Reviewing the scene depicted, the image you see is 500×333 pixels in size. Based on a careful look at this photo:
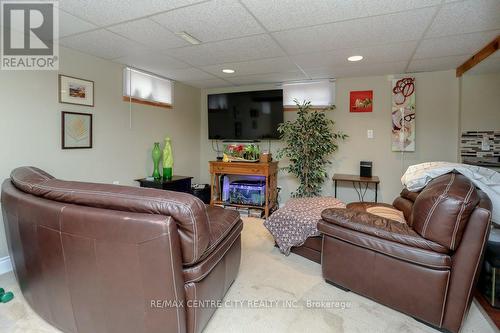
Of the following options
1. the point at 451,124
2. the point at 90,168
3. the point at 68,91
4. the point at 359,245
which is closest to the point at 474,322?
the point at 359,245

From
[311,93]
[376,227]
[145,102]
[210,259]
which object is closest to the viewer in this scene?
[210,259]

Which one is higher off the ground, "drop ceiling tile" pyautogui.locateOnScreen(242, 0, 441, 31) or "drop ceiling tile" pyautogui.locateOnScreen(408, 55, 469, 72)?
"drop ceiling tile" pyautogui.locateOnScreen(408, 55, 469, 72)

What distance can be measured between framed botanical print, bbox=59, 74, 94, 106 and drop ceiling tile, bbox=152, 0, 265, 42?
1304 mm

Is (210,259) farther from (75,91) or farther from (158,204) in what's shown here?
(75,91)

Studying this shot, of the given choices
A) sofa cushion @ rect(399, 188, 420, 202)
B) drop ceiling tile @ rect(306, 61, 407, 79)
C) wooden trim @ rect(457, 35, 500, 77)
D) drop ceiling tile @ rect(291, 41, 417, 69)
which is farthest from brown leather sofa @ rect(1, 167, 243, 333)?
wooden trim @ rect(457, 35, 500, 77)

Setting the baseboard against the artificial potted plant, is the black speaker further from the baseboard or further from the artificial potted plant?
the baseboard

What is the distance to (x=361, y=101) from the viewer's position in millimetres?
3887

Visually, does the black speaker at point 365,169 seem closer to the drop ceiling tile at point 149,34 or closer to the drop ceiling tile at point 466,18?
the drop ceiling tile at point 466,18

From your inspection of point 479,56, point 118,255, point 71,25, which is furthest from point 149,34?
point 479,56

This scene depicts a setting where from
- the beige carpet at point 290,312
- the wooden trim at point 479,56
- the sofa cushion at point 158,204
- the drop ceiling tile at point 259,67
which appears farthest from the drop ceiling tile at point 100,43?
the wooden trim at point 479,56

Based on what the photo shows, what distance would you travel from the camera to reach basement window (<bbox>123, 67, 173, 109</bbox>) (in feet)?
11.1

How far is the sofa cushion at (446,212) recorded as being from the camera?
148 cm

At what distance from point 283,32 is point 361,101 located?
210cm

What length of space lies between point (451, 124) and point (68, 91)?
15.1ft
